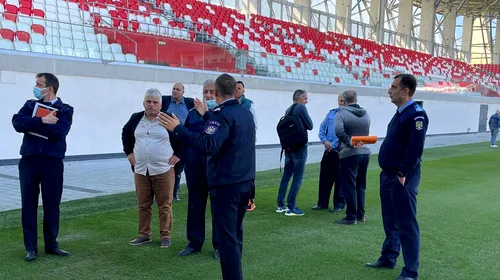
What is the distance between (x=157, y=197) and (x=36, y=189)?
1228 millimetres

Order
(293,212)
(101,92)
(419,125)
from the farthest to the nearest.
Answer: (101,92), (293,212), (419,125)

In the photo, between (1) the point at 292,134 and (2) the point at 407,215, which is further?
(1) the point at 292,134

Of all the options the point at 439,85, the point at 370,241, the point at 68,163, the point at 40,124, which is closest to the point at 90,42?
the point at 68,163

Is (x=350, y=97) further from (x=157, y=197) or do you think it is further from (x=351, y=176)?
(x=157, y=197)

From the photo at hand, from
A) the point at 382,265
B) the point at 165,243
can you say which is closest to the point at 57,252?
the point at 165,243

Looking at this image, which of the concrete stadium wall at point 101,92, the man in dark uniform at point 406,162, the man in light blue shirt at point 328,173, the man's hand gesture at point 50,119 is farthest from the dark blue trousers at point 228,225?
the concrete stadium wall at point 101,92

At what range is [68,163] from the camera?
38.1ft

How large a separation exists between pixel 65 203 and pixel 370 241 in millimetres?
4582

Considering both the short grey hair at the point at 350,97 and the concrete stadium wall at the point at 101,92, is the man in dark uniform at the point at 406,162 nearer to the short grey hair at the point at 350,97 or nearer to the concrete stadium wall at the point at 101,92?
the short grey hair at the point at 350,97

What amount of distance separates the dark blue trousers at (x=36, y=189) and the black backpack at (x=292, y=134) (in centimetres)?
314

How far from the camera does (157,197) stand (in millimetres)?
5277

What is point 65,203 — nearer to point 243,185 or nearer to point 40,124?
point 40,124

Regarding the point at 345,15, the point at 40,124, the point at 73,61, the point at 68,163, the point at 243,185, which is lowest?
the point at 68,163

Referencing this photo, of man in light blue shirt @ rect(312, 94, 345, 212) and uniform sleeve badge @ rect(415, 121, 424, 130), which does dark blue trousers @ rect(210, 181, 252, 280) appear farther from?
man in light blue shirt @ rect(312, 94, 345, 212)
